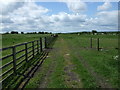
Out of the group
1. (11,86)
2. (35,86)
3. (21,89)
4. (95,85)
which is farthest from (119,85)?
(11,86)

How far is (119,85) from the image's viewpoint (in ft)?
21.3

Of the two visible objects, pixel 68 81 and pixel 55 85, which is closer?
pixel 55 85

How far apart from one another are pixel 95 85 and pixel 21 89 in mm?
2831

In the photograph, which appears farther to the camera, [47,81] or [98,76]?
[98,76]

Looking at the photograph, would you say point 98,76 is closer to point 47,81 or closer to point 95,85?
point 95,85

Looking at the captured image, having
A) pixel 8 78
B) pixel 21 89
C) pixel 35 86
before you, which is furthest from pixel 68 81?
pixel 8 78

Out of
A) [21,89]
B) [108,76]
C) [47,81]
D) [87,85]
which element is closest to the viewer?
[21,89]

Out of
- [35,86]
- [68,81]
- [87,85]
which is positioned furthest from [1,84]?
[87,85]

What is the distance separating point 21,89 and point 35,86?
56 cm

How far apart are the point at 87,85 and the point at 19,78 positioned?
302cm

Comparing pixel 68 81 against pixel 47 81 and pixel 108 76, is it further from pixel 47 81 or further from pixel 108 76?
pixel 108 76

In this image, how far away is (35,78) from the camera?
24.3 ft

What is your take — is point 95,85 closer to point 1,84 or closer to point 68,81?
point 68,81

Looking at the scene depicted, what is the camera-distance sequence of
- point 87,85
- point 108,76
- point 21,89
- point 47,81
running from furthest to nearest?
point 108,76 < point 47,81 < point 87,85 < point 21,89
